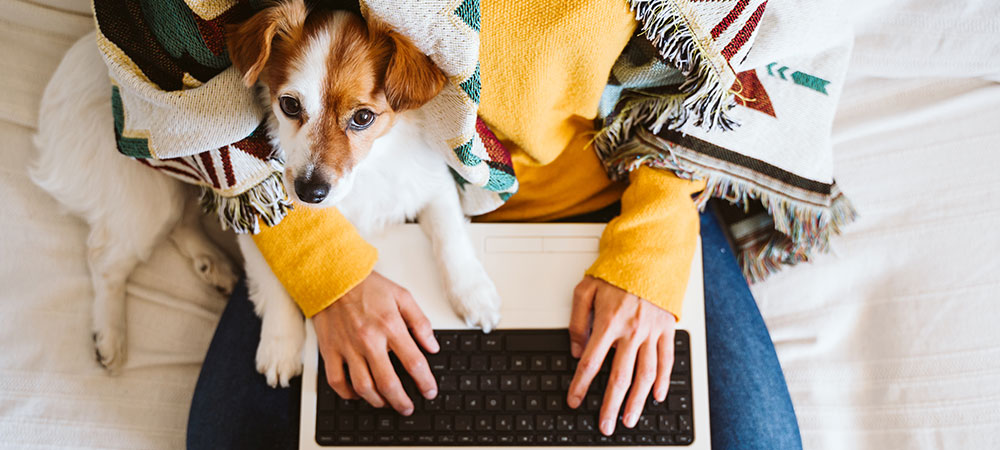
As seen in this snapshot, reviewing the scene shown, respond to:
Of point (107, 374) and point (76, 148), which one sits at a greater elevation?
point (76, 148)

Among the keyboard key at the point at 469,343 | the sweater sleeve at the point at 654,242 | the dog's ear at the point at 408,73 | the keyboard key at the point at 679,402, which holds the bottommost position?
the keyboard key at the point at 679,402

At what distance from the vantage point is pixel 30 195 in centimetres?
119

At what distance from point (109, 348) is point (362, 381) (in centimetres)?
51

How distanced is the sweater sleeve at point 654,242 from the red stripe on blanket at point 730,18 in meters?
0.29

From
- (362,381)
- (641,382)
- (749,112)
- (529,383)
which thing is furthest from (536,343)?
(749,112)

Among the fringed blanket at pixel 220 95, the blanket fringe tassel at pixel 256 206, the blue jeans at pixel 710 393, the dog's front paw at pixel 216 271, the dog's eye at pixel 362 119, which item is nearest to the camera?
the fringed blanket at pixel 220 95

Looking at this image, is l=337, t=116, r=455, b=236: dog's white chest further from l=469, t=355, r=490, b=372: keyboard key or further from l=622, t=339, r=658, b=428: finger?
l=622, t=339, r=658, b=428: finger

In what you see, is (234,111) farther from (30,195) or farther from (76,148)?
(30,195)

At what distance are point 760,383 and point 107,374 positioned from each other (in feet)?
3.75

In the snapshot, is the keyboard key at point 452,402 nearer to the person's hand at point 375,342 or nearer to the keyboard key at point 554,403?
the person's hand at point 375,342

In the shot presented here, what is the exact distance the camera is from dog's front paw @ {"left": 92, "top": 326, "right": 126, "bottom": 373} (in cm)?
115

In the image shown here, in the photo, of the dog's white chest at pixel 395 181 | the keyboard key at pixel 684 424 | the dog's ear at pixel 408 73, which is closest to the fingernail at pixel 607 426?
the keyboard key at pixel 684 424

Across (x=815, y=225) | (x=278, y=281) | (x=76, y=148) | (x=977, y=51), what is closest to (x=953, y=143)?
(x=977, y=51)

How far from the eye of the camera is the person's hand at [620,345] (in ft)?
3.21
